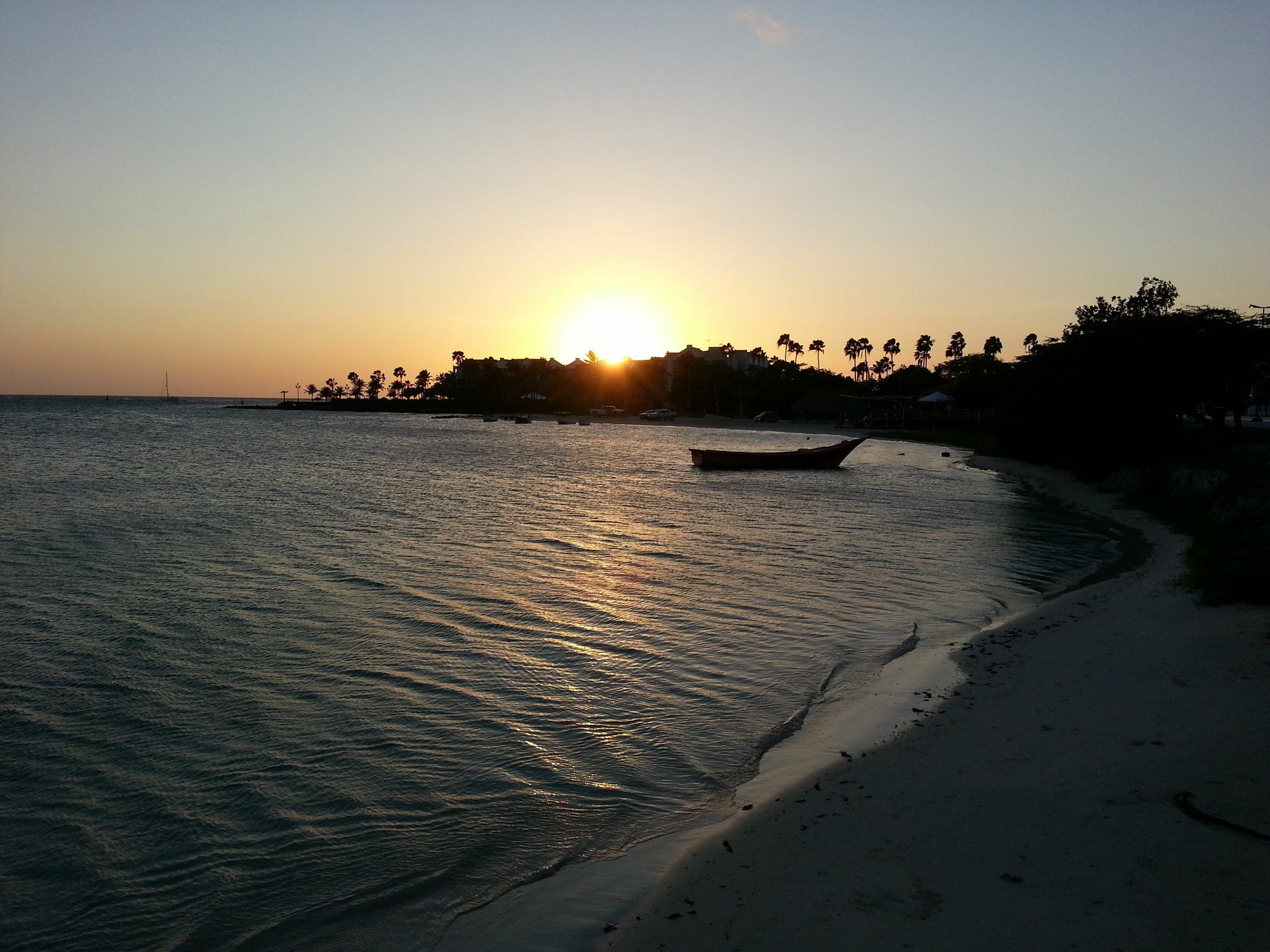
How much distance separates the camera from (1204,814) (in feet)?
19.7

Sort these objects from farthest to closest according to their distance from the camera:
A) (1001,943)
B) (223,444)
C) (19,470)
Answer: (223,444) → (19,470) → (1001,943)

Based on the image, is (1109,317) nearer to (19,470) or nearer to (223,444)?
(19,470)

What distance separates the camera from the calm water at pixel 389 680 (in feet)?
20.6

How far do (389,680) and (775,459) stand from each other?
1612 inches

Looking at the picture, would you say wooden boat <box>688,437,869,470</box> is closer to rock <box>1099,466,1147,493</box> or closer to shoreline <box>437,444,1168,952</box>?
rock <box>1099,466,1147,493</box>

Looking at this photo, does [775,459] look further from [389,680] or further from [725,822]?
[725,822]

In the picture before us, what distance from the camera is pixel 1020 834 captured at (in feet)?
19.9

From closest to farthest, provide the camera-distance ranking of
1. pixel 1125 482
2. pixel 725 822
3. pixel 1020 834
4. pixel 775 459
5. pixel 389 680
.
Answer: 1. pixel 1020 834
2. pixel 725 822
3. pixel 389 680
4. pixel 1125 482
5. pixel 775 459

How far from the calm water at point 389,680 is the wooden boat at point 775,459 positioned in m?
20.1

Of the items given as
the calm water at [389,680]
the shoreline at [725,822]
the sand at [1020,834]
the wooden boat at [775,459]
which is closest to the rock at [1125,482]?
the calm water at [389,680]

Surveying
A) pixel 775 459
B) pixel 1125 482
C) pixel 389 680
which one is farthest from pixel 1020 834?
pixel 775 459

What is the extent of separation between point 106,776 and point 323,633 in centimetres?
492

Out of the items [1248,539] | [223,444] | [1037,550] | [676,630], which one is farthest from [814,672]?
[223,444]

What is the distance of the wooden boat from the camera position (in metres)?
49.0
